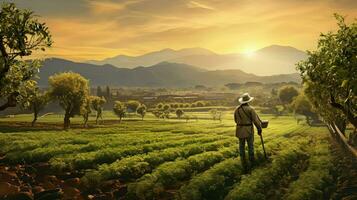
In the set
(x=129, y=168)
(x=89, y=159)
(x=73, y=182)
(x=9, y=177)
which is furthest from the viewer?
(x=89, y=159)

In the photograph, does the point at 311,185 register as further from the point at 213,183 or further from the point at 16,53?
the point at 16,53

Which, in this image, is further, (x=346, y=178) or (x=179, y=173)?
(x=346, y=178)

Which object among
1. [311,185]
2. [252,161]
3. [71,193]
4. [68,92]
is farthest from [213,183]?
[68,92]

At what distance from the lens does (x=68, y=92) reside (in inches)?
3204

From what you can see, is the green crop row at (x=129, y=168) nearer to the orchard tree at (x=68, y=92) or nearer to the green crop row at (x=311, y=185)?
the green crop row at (x=311, y=185)

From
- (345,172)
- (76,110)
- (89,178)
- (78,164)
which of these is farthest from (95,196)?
(76,110)

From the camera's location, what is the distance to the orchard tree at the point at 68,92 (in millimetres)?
81256

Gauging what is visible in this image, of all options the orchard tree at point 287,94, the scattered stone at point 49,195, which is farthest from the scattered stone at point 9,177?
the orchard tree at point 287,94

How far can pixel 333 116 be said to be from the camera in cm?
4331

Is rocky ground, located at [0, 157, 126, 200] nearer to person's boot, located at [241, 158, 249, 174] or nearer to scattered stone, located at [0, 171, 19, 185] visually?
scattered stone, located at [0, 171, 19, 185]

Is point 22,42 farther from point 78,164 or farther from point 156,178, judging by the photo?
point 156,178

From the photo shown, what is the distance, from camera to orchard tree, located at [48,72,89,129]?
81256 millimetres

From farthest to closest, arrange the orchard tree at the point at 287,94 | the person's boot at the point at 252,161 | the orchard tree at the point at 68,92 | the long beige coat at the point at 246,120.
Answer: the orchard tree at the point at 287,94
the orchard tree at the point at 68,92
the person's boot at the point at 252,161
the long beige coat at the point at 246,120

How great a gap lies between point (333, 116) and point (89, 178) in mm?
30690
